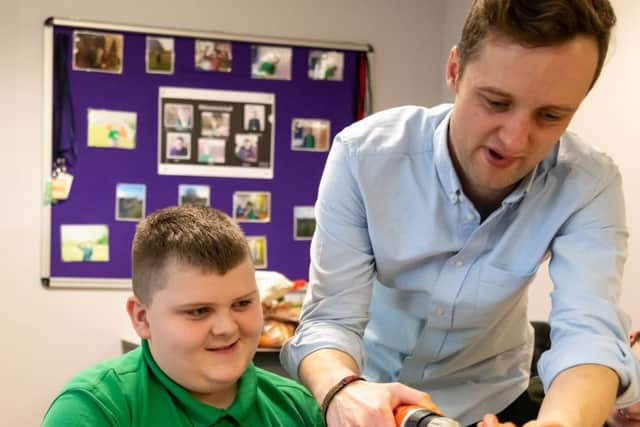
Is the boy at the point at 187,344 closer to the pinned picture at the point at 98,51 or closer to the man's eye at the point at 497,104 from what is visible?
the man's eye at the point at 497,104

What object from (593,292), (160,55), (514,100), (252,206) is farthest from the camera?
(252,206)

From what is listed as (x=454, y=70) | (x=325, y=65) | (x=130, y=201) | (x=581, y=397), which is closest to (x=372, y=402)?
(x=581, y=397)

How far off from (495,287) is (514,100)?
372mm

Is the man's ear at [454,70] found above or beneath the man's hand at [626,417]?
above

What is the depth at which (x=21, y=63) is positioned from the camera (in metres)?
3.38

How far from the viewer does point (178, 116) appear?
356cm

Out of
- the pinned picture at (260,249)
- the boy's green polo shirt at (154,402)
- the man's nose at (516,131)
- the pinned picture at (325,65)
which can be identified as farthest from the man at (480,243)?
the pinned picture at (325,65)

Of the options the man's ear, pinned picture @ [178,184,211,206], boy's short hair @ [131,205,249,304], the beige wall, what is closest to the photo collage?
pinned picture @ [178,184,211,206]

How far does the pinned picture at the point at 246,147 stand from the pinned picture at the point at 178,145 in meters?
0.23

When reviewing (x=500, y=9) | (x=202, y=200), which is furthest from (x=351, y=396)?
(x=202, y=200)

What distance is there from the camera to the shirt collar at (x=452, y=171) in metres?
1.21

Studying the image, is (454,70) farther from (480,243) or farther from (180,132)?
(180,132)

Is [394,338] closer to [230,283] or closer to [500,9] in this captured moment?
[230,283]

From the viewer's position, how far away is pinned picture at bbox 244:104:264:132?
3660 millimetres
